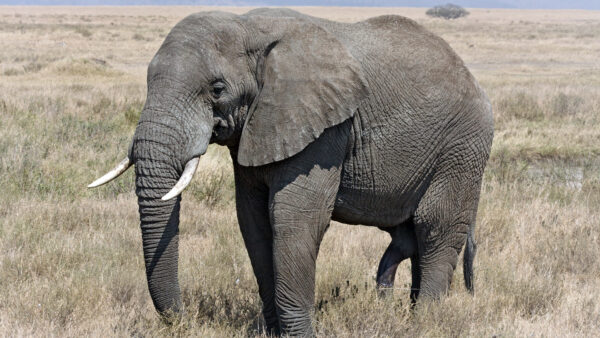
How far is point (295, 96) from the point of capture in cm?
411

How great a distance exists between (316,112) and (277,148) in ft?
0.98

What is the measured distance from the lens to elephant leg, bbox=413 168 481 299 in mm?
4938

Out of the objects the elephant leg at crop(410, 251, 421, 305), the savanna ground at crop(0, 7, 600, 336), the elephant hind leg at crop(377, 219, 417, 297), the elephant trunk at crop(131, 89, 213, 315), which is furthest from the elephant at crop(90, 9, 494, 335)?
the savanna ground at crop(0, 7, 600, 336)

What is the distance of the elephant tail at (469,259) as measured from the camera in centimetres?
547

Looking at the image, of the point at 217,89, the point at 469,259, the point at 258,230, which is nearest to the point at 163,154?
the point at 217,89

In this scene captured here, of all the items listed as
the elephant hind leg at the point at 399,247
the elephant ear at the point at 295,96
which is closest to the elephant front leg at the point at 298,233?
the elephant ear at the point at 295,96

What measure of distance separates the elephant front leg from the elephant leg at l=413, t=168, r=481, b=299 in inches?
36.4

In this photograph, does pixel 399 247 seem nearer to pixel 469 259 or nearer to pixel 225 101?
pixel 469 259

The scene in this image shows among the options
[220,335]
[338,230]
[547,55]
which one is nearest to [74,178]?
[338,230]

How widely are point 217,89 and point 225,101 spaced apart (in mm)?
79

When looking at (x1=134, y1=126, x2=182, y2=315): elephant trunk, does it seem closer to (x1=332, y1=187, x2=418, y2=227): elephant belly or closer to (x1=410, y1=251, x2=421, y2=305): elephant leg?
(x1=332, y1=187, x2=418, y2=227): elephant belly

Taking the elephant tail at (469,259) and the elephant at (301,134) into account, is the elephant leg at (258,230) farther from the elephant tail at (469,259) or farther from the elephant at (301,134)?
the elephant tail at (469,259)

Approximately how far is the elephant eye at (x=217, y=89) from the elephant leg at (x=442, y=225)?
166cm

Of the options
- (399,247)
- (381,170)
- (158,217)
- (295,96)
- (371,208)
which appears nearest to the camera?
(158,217)
